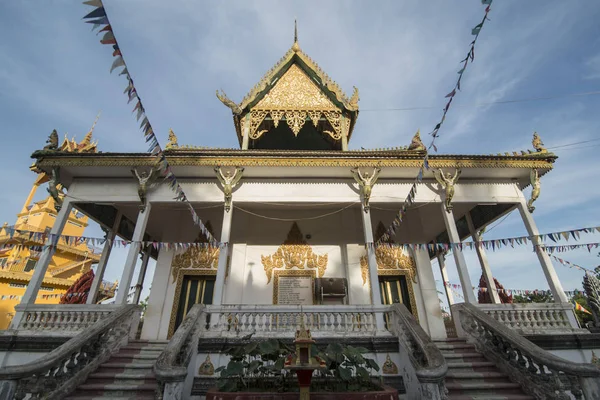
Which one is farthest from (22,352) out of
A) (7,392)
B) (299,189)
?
(299,189)

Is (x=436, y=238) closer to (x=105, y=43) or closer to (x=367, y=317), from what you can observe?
(x=367, y=317)

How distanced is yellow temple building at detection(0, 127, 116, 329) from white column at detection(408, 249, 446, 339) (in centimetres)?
1668

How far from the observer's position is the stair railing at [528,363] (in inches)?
161

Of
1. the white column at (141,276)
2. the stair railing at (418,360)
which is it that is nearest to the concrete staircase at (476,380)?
the stair railing at (418,360)

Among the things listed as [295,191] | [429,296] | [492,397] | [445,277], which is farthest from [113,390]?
[445,277]

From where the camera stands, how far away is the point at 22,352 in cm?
597

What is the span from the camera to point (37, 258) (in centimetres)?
2064

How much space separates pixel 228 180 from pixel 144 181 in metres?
2.48

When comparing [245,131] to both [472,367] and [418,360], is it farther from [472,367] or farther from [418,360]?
[472,367]

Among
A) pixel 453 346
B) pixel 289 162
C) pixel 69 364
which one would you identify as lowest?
pixel 69 364

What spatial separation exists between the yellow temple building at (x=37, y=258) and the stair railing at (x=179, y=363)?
1365cm

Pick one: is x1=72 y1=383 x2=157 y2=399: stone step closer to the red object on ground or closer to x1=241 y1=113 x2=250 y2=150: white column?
x1=241 y1=113 x2=250 y2=150: white column

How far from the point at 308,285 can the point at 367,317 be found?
324 cm

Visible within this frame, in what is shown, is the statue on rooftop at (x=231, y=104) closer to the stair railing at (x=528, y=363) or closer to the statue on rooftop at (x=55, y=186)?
the statue on rooftop at (x=55, y=186)
